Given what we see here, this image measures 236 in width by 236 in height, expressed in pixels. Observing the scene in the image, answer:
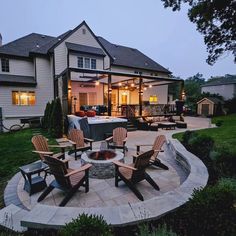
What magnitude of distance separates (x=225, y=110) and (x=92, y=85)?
19244 millimetres

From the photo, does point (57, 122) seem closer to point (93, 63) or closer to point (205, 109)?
point (93, 63)

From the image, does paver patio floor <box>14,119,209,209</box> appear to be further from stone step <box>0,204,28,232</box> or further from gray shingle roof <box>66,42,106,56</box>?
gray shingle roof <box>66,42,106,56</box>

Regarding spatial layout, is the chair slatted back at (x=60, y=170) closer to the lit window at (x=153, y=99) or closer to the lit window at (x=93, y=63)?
the lit window at (x=93, y=63)

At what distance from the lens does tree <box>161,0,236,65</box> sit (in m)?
9.52

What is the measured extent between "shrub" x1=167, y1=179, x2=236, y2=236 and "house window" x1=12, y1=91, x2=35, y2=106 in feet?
51.3

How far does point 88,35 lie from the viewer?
16.6 meters

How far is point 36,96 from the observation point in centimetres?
1497

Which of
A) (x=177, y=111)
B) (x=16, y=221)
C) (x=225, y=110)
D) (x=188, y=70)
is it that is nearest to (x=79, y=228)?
(x=16, y=221)

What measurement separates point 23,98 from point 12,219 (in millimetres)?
14141

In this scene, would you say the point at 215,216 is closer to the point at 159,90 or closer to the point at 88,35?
the point at 88,35

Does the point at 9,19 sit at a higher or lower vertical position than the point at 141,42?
lower

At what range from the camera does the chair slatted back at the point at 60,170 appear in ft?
10.4

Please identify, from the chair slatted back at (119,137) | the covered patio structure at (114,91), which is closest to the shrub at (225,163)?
the chair slatted back at (119,137)

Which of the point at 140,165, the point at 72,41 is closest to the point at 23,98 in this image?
the point at 72,41
